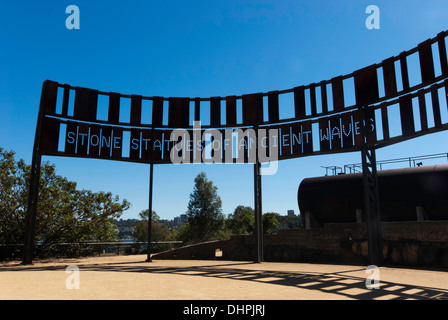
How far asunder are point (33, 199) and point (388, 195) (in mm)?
19311

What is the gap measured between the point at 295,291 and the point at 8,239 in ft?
61.6

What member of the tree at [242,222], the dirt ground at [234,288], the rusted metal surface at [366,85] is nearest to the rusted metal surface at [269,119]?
the rusted metal surface at [366,85]

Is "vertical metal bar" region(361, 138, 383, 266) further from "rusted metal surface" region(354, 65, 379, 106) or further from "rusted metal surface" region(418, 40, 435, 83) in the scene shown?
"rusted metal surface" region(418, 40, 435, 83)

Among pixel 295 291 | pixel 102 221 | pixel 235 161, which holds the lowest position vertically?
pixel 295 291

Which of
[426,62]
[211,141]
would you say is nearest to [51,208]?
[211,141]

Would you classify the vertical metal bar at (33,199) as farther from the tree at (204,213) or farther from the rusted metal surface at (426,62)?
the tree at (204,213)

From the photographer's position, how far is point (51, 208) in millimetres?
21609

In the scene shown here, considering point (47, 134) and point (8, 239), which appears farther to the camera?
point (8, 239)

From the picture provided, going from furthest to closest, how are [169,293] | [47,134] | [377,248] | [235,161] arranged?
[235,161]
[47,134]
[377,248]
[169,293]

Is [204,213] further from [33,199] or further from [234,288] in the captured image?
[234,288]
